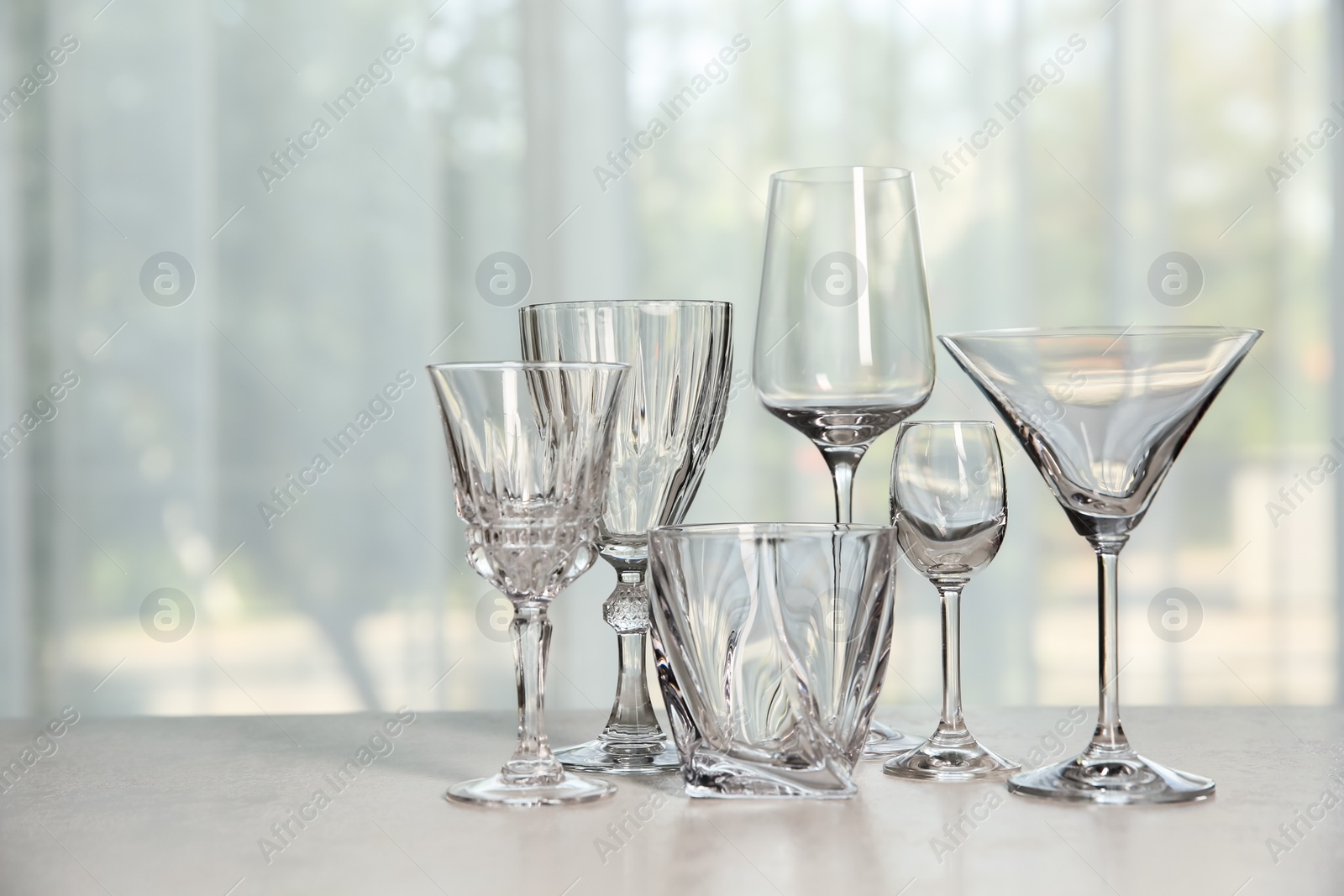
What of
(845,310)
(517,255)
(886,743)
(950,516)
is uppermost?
(517,255)

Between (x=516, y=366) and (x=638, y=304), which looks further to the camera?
(x=638, y=304)

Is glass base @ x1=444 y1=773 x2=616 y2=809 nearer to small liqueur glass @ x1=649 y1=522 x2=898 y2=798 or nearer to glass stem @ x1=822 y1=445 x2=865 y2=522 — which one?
small liqueur glass @ x1=649 y1=522 x2=898 y2=798

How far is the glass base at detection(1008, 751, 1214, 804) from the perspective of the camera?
613 mm

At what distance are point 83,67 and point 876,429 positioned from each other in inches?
66.0

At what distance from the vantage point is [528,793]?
62 centimetres

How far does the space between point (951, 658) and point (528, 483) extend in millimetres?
238

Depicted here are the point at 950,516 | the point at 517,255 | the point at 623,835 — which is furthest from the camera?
the point at 517,255

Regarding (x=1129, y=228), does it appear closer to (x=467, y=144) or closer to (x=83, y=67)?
(x=467, y=144)

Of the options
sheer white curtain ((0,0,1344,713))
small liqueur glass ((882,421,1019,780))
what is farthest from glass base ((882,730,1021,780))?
sheer white curtain ((0,0,1344,713))

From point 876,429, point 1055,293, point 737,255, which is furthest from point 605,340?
point 1055,293

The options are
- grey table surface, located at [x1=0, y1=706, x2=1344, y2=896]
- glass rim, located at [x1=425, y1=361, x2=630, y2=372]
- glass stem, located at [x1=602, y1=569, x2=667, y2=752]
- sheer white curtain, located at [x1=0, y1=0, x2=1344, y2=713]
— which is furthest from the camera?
sheer white curtain, located at [x1=0, y1=0, x2=1344, y2=713]

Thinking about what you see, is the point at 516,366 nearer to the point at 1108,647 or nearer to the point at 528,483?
the point at 528,483

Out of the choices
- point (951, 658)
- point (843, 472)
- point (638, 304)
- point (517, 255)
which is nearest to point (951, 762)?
point (951, 658)

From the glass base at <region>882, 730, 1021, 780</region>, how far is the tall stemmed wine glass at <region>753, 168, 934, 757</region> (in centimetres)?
5
